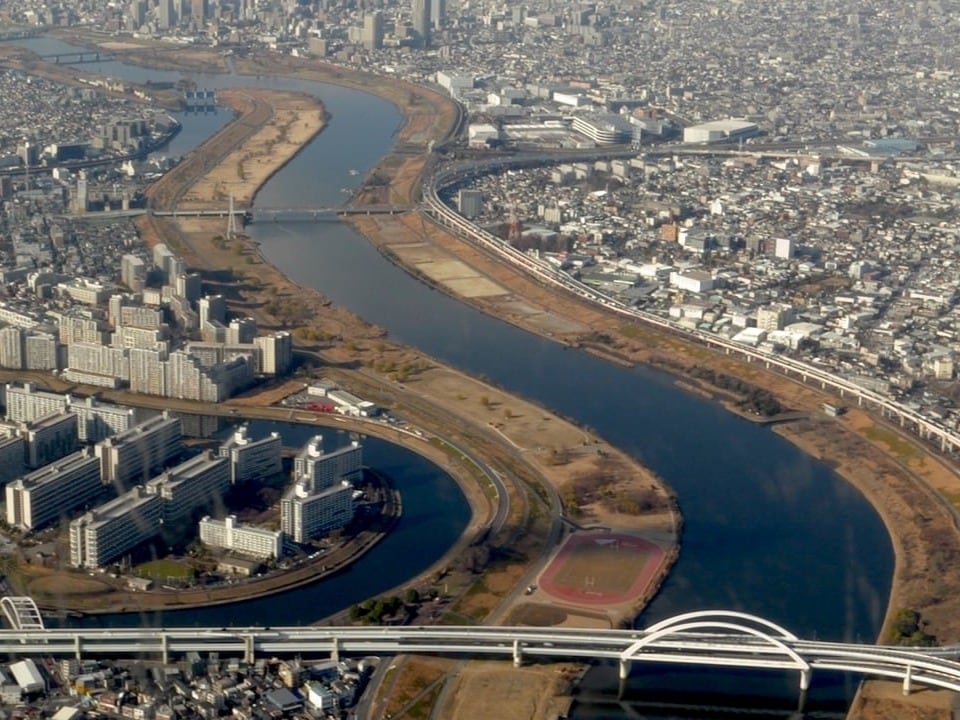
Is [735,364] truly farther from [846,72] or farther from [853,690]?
[846,72]

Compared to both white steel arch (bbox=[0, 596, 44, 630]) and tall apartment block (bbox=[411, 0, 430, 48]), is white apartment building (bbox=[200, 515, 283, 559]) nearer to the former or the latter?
white steel arch (bbox=[0, 596, 44, 630])

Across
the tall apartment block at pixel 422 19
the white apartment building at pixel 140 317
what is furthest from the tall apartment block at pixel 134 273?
the tall apartment block at pixel 422 19

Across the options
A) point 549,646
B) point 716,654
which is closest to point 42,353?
point 549,646

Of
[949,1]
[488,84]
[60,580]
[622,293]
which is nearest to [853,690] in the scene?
[60,580]

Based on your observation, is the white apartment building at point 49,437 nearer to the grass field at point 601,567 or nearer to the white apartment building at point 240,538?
the white apartment building at point 240,538

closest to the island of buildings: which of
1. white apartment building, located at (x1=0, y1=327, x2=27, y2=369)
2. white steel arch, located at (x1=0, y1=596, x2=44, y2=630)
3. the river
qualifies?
the river
